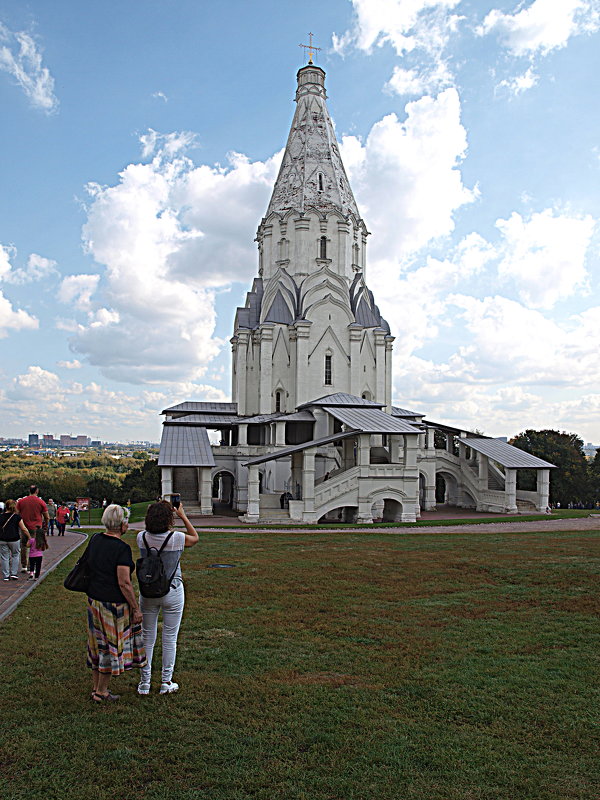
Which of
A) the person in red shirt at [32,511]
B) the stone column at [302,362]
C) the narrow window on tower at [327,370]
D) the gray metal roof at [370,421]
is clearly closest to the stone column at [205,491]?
the gray metal roof at [370,421]

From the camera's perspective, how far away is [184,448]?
3453 cm

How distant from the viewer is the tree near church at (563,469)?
4794cm

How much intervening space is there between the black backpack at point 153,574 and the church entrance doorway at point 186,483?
30685 mm

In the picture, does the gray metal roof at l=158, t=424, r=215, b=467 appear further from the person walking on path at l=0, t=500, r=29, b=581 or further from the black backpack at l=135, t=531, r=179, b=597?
the black backpack at l=135, t=531, r=179, b=597

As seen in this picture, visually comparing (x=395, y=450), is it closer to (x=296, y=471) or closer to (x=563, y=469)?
(x=296, y=471)

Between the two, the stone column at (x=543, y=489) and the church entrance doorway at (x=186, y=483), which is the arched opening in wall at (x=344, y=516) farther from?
the stone column at (x=543, y=489)

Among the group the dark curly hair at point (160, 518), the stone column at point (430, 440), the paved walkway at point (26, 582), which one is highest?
the stone column at point (430, 440)

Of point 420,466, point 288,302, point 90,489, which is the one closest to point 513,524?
point 420,466

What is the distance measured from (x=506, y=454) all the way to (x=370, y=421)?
32.4 feet

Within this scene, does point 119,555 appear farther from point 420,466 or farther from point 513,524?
point 420,466

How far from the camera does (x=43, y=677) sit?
6.48 meters

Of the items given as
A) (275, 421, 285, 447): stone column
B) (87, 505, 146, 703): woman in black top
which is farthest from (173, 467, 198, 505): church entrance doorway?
(87, 505, 146, 703): woman in black top

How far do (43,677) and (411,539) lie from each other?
1467 cm

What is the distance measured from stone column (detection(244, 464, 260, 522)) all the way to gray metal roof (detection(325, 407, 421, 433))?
500cm
